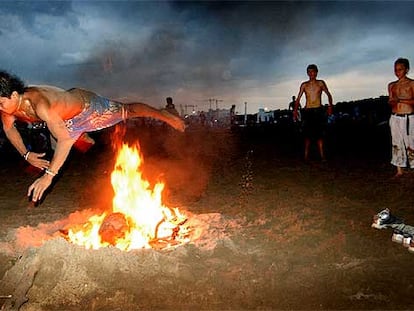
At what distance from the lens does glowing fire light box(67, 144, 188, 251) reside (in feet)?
14.8

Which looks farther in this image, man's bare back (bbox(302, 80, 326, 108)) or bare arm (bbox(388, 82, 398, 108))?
man's bare back (bbox(302, 80, 326, 108))

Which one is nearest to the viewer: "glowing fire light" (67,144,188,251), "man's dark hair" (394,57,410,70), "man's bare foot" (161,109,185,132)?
"glowing fire light" (67,144,188,251)

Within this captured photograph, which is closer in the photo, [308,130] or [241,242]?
[241,242]

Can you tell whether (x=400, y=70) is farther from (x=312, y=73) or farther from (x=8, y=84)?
(x=8, y=84)

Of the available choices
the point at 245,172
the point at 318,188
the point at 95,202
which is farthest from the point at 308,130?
the point at 95,202

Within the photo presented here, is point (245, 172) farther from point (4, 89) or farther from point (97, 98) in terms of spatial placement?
point (4, 89)

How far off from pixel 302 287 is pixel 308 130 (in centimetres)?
668

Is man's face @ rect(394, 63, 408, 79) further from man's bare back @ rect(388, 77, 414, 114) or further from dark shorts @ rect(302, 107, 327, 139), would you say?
dark shorts @ rect(302, 107, 327, 139)

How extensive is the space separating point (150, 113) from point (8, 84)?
2.20 m

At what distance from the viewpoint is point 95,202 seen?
262 inches

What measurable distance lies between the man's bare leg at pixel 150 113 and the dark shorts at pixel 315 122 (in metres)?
Answer: 4.64

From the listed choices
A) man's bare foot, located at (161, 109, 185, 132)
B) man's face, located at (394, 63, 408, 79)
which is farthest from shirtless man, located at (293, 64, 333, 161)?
man's bare foot, located at (161, 109, 185, 132)

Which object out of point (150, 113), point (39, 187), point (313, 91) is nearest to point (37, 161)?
point (39, 187)

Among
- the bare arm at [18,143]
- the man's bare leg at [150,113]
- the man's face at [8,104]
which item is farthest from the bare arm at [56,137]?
the man's bare leg at [150,113]
